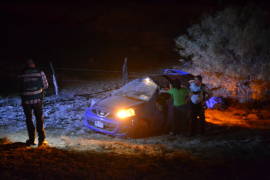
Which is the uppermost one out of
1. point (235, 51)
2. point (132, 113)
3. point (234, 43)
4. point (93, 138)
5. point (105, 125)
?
point (234, 43)

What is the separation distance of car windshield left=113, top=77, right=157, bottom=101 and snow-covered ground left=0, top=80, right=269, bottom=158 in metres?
1.18

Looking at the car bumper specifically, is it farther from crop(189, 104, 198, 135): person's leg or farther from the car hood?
crop(189, 104, 198, 135): person's leg

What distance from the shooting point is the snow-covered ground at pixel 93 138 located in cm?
650

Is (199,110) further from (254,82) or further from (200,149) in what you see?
(254,82)

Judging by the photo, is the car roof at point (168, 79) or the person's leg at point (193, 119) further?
the car roof at point (168, 79)

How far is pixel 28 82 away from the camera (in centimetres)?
601

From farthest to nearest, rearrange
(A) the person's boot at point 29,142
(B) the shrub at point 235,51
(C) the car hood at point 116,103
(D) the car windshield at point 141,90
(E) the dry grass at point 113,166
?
(B) the shrub at point 235,51, (D) the car windshield at point 141,90, (C) the car hood at point 116,103, (A) the person's boot at point 29,142, (E) the dry grass at point 113,166

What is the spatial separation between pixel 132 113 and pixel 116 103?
59 centimetres

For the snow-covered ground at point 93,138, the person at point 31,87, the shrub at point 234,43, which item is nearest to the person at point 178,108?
the snow-covered ground at point 93,138

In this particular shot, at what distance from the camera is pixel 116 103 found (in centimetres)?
782

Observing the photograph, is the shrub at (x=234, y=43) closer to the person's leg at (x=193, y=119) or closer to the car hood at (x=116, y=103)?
the person's leg at (x=193, y=119)

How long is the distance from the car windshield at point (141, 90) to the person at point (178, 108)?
602 millimetres

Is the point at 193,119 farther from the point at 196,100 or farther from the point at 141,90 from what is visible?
the point at 141,90

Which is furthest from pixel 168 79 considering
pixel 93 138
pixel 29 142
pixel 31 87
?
pixel 29 142
